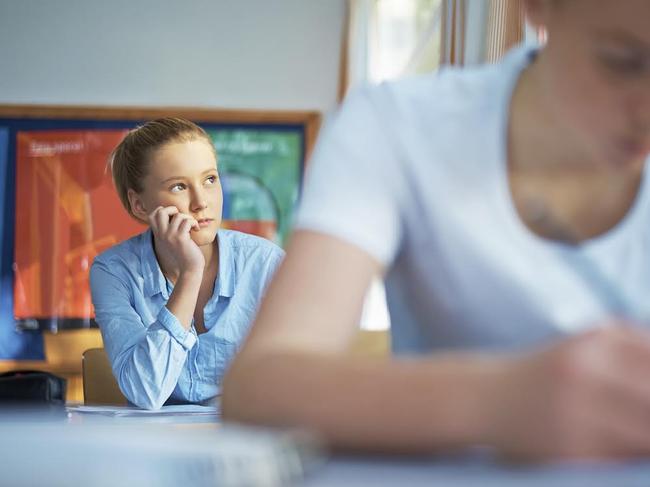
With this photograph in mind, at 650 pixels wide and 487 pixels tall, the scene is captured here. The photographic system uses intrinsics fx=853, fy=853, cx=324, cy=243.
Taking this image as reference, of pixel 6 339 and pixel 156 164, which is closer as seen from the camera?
pixel 156 164

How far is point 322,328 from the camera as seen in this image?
619 mm

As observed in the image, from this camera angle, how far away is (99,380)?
83.0 inches

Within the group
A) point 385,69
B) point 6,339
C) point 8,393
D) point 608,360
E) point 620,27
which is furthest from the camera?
point 6,339

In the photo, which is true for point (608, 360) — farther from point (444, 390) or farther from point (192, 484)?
point (192, 484)

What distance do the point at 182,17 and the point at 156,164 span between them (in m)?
3.07

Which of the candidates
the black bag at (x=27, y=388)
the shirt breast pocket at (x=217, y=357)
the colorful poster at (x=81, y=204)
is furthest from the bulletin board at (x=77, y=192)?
the black bag at (x=27, y=388)

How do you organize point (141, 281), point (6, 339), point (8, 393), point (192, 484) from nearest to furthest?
point (192, 484)
point (8, 393)
point (141, 281)
point (6, 339)

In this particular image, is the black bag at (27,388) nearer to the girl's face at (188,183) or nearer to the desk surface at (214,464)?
the girl's face at (188,183)

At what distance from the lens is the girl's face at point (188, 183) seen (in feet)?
6.75

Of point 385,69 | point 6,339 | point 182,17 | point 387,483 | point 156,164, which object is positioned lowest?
point 6,339

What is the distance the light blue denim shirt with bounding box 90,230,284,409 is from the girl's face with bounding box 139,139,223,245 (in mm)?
62

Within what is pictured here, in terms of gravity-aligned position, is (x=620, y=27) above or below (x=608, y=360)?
above

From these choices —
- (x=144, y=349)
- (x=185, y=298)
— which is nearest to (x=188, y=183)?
(x=185, y=298)

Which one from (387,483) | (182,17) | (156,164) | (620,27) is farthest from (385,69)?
(387,483)
